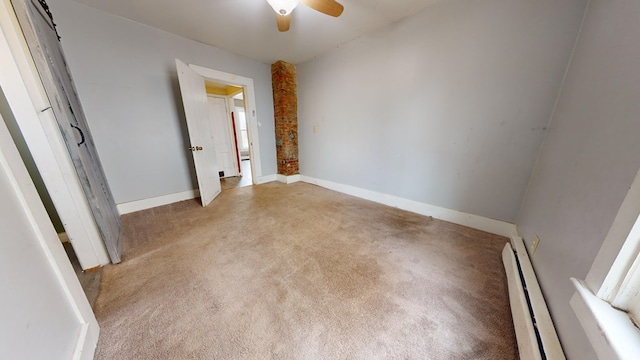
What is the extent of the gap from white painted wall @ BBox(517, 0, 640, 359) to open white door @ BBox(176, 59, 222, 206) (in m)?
3.46

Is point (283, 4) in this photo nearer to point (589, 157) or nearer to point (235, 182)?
point (589, 157)

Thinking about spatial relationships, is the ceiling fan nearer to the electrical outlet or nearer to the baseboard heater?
the electrical outlet

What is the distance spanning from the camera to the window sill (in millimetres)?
483

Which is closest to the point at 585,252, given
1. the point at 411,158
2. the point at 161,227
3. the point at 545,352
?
the point at 545,352

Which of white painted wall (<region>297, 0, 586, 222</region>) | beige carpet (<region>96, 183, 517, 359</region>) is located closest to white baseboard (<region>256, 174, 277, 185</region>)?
beige carpet (<region>96, 183, 517, 359</region>)

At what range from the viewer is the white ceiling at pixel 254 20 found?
2043mm

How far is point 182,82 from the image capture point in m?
2.46

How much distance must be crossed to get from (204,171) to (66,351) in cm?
237

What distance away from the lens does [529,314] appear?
98cm

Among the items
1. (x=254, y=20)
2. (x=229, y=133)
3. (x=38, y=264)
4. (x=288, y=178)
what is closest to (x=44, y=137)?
(x=38, y=264)

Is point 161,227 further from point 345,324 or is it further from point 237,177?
point 237,177

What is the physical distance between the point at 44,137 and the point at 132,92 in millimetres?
1692

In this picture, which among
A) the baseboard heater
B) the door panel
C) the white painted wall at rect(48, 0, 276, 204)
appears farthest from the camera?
the white painted wall at rect(48, 0, 276, 204)

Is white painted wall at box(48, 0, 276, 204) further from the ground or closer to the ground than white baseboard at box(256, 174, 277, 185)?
further from the ground
